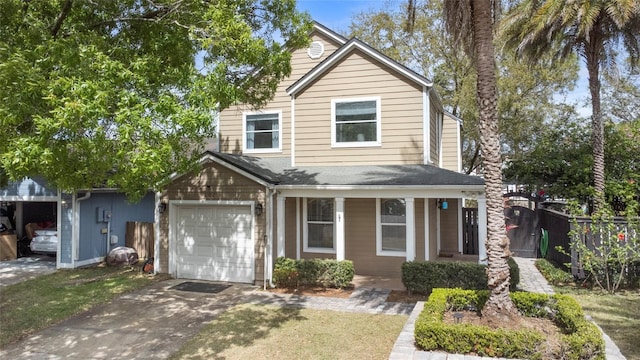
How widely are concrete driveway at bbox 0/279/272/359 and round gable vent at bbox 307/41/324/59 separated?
9.09m

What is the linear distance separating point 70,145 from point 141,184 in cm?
164

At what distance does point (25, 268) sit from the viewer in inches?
523

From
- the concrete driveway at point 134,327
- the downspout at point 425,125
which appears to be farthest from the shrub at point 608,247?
the concrete driveway at point 134,327

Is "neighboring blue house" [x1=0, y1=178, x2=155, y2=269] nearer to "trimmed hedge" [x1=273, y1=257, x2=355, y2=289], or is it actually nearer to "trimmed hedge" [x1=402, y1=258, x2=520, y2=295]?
"trimmed hedge" [x1=273, y1=257, x2=355, y2=289]

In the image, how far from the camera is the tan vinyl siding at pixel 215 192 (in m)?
11.0

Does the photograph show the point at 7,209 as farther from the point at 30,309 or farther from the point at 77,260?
the point at 30,309

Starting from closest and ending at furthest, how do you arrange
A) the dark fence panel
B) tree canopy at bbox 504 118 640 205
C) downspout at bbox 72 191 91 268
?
the dark fence panel → downspout at bbox 72 191 91 268 → tree canopy at bbox 504 118 640 205

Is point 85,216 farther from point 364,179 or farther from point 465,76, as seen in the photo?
point 465,76

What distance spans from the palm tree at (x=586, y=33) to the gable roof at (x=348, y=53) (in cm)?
442

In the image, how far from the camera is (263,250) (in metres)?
11.0

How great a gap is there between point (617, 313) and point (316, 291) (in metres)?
6.60

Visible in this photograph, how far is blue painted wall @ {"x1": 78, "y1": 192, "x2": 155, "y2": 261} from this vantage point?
1345 centimetres

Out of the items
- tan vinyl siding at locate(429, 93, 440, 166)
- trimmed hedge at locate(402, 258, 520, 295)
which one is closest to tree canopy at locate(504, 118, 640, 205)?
tan vinyl siding at locate(429, 93, 440, 166)

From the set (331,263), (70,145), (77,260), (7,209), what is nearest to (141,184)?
(70,145)
